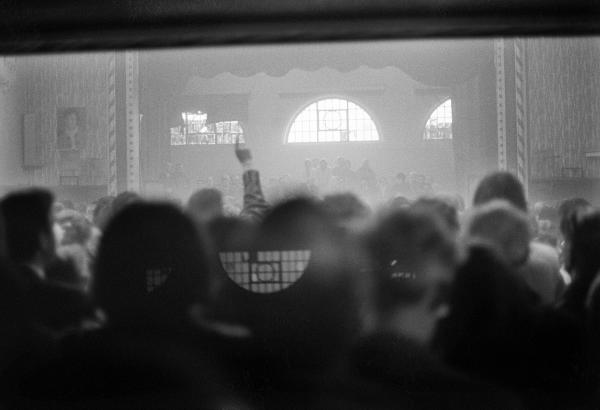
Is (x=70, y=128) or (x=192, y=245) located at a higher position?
(x=70, y=128)

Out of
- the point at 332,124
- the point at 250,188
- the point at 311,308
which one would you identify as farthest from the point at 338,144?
the point at 311,308

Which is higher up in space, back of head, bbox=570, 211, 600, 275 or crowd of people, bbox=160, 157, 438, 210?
crowd of people, bbox=160, 157, 438, 210

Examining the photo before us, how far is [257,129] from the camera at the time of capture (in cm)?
107

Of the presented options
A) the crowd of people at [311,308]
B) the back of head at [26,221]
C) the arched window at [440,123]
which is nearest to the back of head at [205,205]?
the crowd of people at [311,308]

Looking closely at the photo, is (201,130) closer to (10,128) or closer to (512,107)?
(10,128)

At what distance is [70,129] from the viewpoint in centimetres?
108

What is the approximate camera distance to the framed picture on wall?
1.08m

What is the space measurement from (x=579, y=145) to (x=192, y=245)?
67cm

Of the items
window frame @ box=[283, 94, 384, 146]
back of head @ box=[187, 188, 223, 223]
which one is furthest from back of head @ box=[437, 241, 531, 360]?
back of head @ box=[187, 188, 223, 223]

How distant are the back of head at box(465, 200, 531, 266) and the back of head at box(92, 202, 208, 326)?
443mm

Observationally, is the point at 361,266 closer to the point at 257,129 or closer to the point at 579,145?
the point at 257,129

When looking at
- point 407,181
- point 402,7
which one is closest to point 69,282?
point 407,181

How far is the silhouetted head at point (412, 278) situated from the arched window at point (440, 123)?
159 millimetres

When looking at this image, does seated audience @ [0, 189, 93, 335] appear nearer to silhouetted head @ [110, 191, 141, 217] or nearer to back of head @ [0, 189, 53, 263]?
back of head @ [0, 189, 53, 263]
